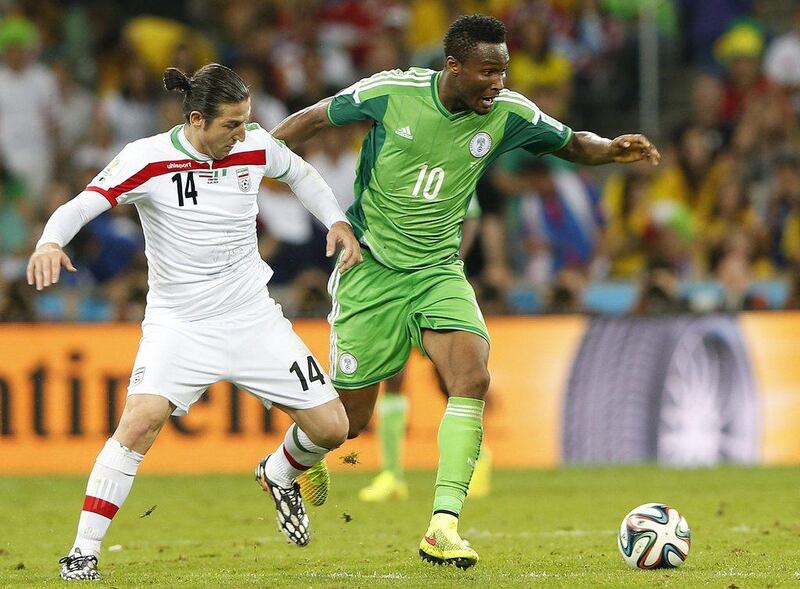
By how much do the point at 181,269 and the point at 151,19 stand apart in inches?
404

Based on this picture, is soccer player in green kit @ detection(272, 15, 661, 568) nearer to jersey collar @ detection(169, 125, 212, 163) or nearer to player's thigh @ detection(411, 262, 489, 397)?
player's thigh @ detection(411, 262, 489, 397)

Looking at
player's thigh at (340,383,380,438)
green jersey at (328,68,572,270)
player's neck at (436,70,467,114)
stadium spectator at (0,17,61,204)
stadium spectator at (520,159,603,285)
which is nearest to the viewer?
player's neck at (436,70,467,114)

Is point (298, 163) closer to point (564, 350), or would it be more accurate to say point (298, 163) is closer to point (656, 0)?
point (564, 350)

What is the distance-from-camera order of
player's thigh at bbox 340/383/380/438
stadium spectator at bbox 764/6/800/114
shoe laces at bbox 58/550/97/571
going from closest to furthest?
shoe laces at bbox 58/550/97/571 < player's thigh at bbox 340/383/380/438 < stadium spectator at bbox 764/6/800/114

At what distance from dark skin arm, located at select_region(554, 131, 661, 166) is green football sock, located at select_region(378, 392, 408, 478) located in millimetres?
3691

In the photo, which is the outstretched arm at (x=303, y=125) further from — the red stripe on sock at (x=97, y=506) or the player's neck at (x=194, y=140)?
the red stripe on sock at (x=97, y=506)

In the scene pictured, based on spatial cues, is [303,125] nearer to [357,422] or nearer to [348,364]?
[348,364]

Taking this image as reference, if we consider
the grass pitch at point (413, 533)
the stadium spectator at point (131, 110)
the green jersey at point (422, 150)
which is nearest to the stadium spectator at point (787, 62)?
the grass pitch at point (413, 533)

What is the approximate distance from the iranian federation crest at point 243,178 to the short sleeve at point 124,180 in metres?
0.44

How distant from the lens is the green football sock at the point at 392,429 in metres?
11.0

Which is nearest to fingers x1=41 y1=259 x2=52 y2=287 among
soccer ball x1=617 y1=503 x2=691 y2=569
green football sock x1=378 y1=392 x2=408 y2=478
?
soccer ball x1=617 y1=503 x2=691 y2=569

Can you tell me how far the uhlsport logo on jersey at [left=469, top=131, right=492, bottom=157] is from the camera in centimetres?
749

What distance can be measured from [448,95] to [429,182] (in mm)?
445

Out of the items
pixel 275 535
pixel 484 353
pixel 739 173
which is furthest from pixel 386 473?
pixel 739 173
